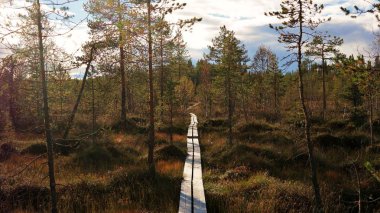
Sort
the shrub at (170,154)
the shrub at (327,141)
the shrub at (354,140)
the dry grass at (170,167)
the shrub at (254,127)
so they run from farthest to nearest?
1. the shrub at (254,127)
2. the shrub at (327,141)
3. the shrub at (354,140)
4. the shrub at (170,154)
5. the dry grass at (170,167)

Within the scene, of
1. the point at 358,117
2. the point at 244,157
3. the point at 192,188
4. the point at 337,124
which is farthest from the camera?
the point at 358,117

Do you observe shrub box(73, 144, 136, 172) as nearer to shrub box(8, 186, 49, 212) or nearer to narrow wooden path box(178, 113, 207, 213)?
narrow wooden path box(178, 113, 207, 213)

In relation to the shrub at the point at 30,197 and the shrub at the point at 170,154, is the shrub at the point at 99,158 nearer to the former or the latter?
the shrub at the point at 170,154

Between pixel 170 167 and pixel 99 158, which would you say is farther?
pixel 99 158

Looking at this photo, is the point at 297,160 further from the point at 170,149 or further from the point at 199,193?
the point at 199,193

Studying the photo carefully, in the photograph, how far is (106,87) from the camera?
86.3 ft

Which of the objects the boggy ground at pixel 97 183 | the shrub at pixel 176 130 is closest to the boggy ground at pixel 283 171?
the boggy ground at pixel 97 183

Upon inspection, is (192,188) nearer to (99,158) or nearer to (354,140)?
(99,158)

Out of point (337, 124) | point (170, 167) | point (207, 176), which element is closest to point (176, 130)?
point (337, 124)

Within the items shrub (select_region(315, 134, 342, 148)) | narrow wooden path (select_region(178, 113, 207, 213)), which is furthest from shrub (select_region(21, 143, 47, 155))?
shrub (select_region(315, 134, 342, 148))

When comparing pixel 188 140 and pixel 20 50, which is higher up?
pixel 20 50

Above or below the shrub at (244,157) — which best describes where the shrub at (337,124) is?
above

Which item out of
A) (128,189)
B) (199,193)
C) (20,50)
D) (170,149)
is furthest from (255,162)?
(20,50)

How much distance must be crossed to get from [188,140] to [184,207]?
14.9 metres
